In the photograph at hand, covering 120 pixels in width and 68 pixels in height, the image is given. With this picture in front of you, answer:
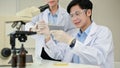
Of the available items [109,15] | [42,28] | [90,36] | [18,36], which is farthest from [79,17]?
[109,15]

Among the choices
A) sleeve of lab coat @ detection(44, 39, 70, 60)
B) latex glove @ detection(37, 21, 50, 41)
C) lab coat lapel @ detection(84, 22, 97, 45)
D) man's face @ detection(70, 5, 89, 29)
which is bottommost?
sleeve of lab coat @ detection(44, 39, 70, 60)

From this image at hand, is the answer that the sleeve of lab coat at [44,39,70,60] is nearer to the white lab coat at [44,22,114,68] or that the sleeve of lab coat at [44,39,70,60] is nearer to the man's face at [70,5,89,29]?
the white lab coat at [44,22,114,68]

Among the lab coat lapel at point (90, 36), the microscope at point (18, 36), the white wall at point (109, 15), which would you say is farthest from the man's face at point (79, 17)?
the white wall at point (109, 15)

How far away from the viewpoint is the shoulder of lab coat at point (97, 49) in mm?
1621

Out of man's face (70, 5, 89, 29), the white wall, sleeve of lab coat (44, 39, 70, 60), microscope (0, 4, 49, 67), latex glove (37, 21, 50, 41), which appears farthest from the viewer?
the white wall

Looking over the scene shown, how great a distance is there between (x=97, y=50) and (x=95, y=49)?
17mm

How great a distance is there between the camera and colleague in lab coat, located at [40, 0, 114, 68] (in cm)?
161

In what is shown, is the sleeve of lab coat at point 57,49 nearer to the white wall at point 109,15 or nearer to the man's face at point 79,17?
the man's face at point 79,17

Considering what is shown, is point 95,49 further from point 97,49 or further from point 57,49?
point 57,49

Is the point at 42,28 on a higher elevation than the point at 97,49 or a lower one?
higher

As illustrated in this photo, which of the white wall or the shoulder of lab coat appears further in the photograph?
the white wall

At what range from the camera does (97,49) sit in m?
1.66

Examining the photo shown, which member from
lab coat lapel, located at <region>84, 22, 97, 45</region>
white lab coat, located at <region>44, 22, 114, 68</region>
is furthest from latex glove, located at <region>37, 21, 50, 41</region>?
lab coat lapel, located at <region>84, 22, 97, 45</region>

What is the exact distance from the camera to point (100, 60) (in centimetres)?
165
